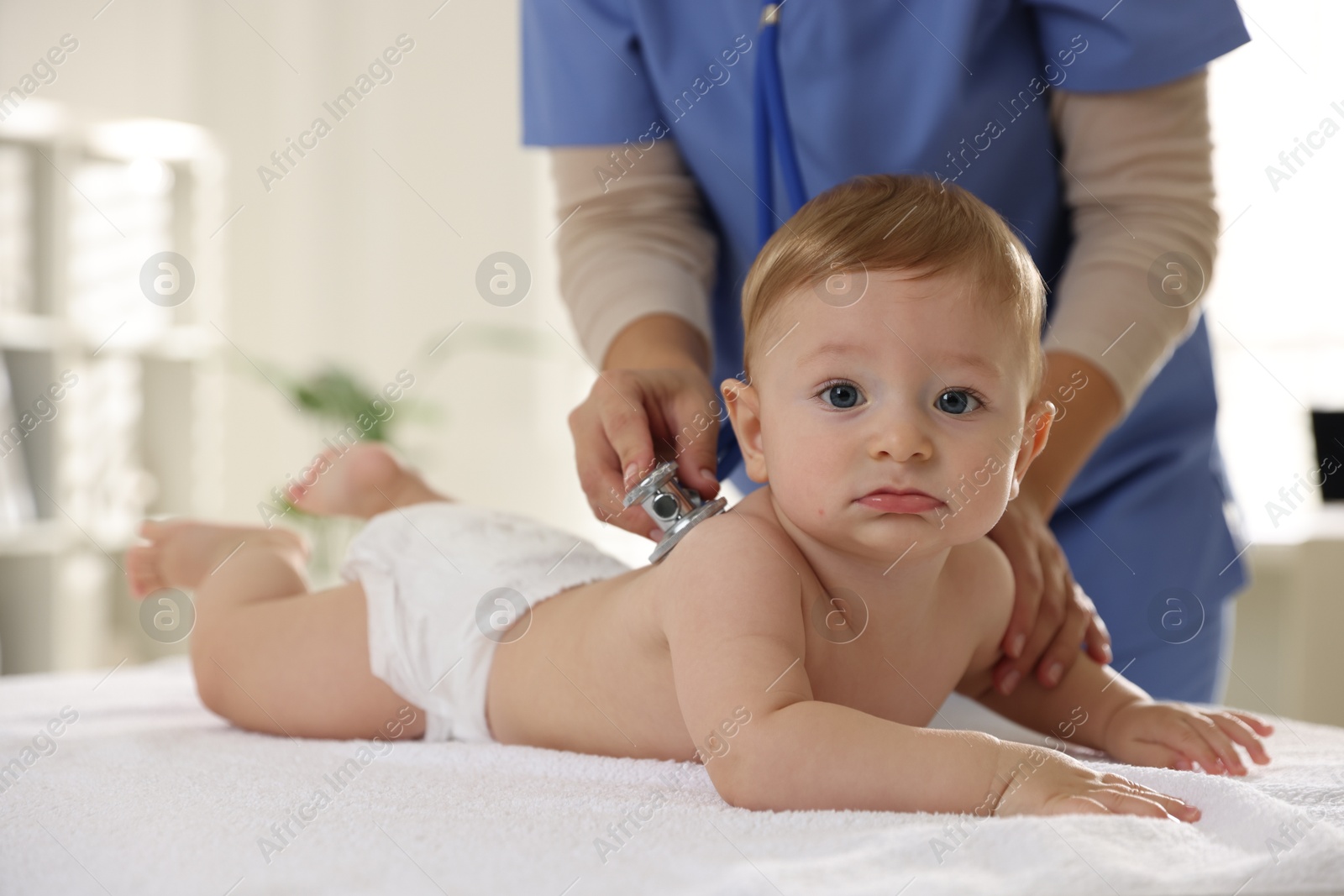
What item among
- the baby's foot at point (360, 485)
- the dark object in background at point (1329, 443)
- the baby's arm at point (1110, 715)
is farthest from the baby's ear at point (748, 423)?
the dark object in background at point (1329, 443)

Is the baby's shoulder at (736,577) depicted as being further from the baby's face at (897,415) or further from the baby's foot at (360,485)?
the baby's foot at (360,485)

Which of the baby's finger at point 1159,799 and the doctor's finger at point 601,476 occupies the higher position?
the doctor's finger at point 601,476

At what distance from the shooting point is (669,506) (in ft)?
2.48

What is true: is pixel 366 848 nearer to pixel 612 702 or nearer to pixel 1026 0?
pixel 612 702

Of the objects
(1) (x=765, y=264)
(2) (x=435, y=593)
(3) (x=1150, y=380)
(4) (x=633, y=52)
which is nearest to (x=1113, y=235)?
(3) (x=1150, y=380)

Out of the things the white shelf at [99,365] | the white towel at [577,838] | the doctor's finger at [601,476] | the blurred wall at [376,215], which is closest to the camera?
the white towel at [577,838]

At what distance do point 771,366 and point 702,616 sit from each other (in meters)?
0.17

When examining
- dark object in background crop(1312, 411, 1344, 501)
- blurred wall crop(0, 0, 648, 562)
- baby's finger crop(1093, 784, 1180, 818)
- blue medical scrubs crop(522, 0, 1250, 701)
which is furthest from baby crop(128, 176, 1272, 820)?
blurred wall crop(0, 0, 648, 562)

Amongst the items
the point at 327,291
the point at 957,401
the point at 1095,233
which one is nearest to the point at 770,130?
the point at 1095,233

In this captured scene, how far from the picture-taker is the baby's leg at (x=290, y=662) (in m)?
0.99

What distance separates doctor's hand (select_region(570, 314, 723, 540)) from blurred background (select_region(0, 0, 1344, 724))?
4.94 feet

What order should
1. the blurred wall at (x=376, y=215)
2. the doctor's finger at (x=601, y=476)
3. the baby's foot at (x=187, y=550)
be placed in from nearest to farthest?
the doctor's finger at (x=601, y=476)
the baby's foot at (x=187, y=550)
the blurred wall at (x=376, y=215)

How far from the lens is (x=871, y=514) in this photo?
694 millimetres

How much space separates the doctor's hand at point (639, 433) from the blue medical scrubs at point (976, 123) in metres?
0.28
